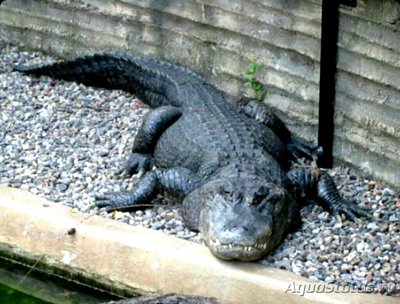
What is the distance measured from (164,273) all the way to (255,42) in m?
2.01

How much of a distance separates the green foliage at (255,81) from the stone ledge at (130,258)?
155cm

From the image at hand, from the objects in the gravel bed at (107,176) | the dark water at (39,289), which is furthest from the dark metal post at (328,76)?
the dark water at (39,289)

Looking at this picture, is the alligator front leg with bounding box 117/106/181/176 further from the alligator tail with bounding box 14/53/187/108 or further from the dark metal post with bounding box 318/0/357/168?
the dark metal post with bounding box 318/0/357/168

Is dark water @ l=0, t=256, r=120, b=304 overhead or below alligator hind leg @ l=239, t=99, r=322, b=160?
below

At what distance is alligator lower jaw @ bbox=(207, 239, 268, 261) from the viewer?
545cm

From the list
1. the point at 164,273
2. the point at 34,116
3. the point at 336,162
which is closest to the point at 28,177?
the point at 34,116

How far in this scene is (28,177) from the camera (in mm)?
6496

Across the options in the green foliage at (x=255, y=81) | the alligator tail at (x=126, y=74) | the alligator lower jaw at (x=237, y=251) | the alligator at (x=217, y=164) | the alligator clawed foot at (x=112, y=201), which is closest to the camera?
the alligator lower jaw at (x=237, y=251)

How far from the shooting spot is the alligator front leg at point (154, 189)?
618 centimetres

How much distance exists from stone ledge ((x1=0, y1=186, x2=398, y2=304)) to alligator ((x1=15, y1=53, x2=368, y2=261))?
153mm

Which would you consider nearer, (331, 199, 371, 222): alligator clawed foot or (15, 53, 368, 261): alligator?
(15, 53, 368, 261): alligator

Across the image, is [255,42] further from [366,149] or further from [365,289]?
[365,289]

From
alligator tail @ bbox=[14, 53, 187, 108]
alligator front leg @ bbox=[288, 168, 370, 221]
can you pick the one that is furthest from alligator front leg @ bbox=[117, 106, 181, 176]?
alligator front leg @ bbox=[288, 168, 370, 221]

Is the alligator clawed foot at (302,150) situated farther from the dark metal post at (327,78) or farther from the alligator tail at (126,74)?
the alligator tail at (126,74)
